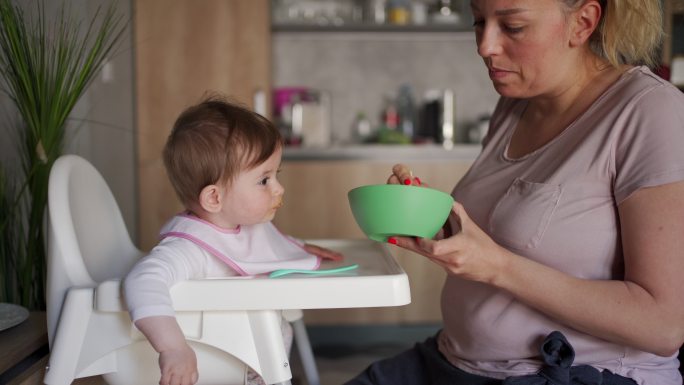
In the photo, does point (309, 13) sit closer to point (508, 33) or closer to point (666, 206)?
point (508, 33)

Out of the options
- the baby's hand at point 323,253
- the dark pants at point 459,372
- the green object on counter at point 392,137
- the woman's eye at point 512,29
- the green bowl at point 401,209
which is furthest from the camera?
the green object on counter at point 392,137

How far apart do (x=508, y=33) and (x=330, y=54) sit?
2.58m

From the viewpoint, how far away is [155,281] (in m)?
0.89

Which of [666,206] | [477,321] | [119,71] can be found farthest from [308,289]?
[119,71]

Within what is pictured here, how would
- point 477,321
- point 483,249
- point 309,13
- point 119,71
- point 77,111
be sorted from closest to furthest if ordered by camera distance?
1. point 483,249
2. point 477,321
3. point 77,111
4. point 119,71
5. point 309,13

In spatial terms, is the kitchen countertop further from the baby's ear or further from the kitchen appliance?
the baby's ear

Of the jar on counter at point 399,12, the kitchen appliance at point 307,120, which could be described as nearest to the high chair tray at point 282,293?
the kitchen appliance at point 307,120

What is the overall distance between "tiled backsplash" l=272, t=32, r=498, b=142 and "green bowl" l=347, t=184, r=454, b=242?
2768 millimetres

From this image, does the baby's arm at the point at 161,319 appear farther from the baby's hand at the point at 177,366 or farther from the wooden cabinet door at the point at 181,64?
the wooden cabinet door at the point at 181,64

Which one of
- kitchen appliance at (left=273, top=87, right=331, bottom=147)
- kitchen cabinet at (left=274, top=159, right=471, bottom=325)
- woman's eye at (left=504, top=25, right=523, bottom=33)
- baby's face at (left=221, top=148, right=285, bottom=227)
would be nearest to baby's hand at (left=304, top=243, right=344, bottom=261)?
baby's face at (left=221, top=148, right=285, bottom=227)

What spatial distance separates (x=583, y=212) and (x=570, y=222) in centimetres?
2

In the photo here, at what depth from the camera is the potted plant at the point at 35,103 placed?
4.18 feet

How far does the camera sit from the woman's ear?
3.62ft

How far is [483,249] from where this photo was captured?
91cm
